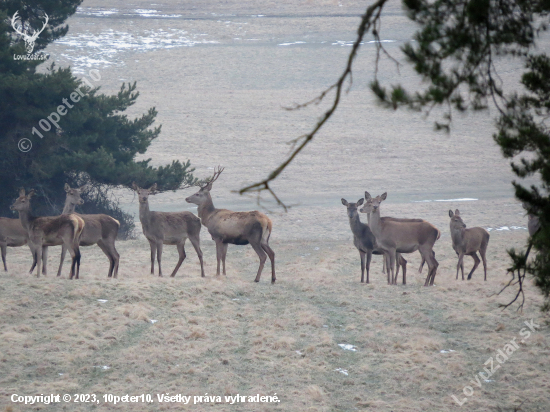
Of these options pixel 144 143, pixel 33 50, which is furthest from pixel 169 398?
pixel 33 50

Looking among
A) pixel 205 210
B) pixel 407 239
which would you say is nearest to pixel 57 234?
pixel 205 210

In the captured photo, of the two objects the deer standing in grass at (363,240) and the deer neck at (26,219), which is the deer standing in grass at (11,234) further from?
the deer standing in grass at (363,240)

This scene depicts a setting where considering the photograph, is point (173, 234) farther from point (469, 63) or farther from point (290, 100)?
point (290, 100)

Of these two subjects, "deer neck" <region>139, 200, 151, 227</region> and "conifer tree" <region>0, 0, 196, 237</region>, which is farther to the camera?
"conifer tree" <region>0, 0, 196, 237</region>

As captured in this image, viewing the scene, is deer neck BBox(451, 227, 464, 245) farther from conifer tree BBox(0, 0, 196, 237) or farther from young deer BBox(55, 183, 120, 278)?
conifer tree BBox(0, 0, 196, 237)

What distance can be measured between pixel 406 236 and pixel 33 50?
56.0ft

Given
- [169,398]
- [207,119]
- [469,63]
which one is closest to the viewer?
[469,63]

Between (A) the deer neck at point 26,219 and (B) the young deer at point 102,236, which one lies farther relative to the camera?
(B) the young deer at point 102,236

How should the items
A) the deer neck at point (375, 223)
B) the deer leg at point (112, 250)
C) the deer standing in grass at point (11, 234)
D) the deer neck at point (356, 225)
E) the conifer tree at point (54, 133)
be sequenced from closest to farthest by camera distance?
the deer leg at point (112, 250) → the deer standing in grass at point (11, 234) → the deer neck at point (375, 223) → the deer neck at point (356, 225) → the conifer tree at point (54, 133)

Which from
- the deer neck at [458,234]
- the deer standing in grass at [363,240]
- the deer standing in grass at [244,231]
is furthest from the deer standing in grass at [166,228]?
the deer neck at [458,234]

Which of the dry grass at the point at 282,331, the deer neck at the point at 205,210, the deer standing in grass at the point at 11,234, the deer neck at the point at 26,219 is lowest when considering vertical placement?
the dry grass at the point at 282,331

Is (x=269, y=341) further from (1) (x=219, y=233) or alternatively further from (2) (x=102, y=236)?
(2) (x=102, y=236)

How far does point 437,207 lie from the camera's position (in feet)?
115

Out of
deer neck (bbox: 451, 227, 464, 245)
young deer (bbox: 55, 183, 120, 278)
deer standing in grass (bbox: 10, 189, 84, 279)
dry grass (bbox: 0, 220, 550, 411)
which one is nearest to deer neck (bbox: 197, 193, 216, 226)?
dry grass (bbox: 0, 220, 550, 411)
